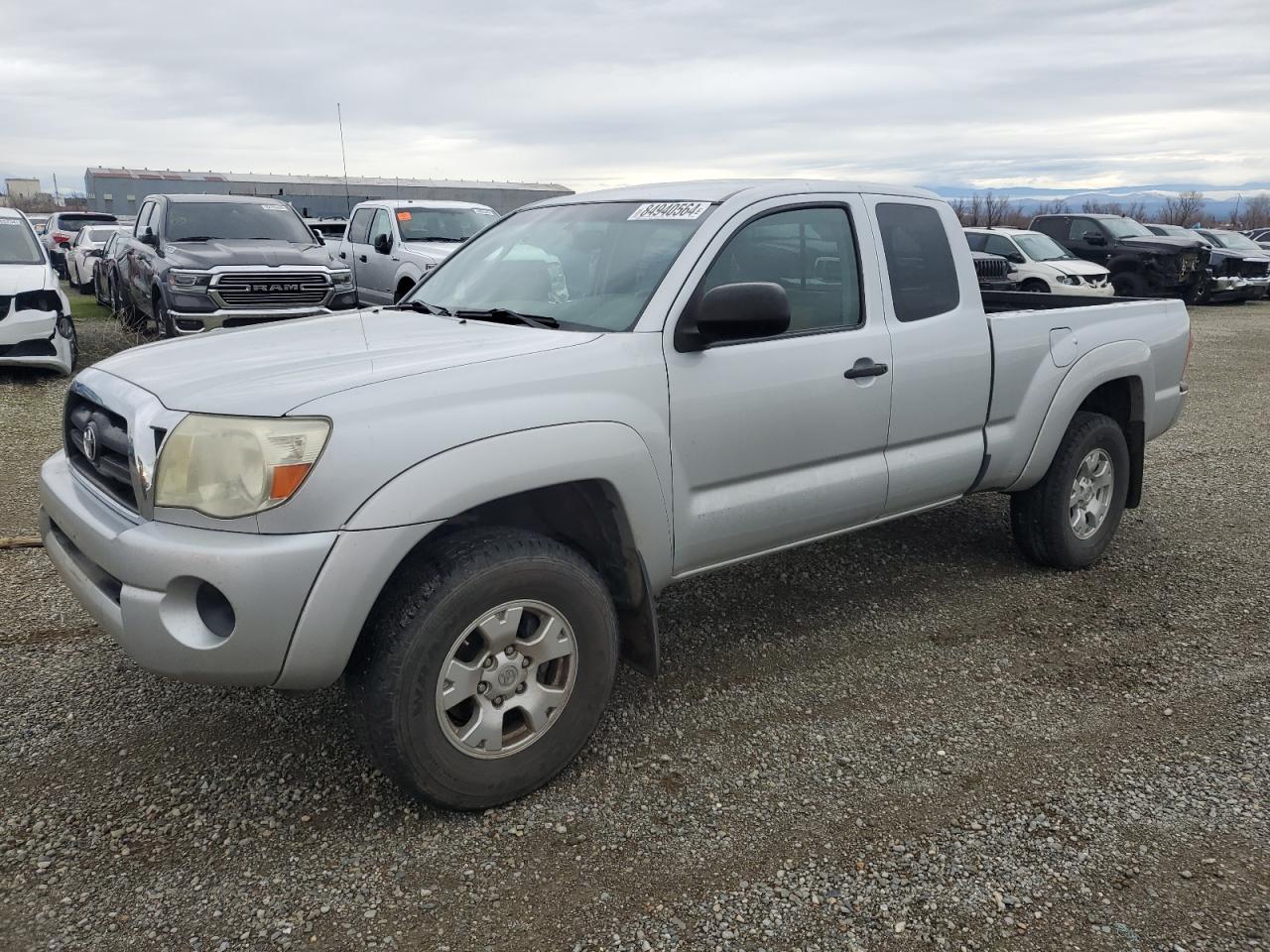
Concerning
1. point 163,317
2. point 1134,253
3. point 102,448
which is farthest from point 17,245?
point 1134,253

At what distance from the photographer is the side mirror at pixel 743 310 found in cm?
303

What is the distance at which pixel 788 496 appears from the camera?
11.6 feet

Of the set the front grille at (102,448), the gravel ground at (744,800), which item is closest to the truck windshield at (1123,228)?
the gravel ground at (744,800)

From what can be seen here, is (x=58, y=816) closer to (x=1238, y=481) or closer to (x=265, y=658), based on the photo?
(x=265, y=658)

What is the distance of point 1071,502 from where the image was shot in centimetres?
479

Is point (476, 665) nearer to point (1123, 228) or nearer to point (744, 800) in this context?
point (744, 800)

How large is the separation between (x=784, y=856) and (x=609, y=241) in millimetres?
2180

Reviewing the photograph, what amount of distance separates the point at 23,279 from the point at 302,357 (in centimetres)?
821

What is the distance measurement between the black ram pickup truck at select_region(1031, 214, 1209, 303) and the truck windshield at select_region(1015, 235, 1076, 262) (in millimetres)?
1952

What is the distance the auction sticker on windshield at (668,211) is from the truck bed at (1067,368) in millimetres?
1486

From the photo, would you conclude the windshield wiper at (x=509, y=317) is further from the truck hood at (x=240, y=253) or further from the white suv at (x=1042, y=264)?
the white suv at (x=1042, y=264)

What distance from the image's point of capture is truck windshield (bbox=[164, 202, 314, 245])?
Answer: 1133 cm

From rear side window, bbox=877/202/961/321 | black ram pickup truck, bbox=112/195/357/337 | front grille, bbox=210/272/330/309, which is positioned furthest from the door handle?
front grille, bbox=210/272/330/309

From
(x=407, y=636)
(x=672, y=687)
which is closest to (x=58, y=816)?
(x=407, y=636)
